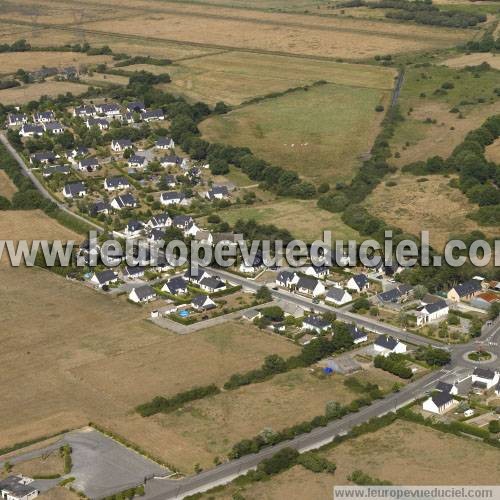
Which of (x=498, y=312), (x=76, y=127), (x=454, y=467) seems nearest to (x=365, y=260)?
(x=498, y=312)

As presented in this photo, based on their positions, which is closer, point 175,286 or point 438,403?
point 438,403

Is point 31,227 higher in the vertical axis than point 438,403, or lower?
higher

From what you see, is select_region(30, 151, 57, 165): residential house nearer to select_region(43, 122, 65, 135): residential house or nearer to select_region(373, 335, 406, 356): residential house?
select_region(43, 122, 65, 135): residential house

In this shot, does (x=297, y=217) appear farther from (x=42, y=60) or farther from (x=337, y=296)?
(x=42, y=60)

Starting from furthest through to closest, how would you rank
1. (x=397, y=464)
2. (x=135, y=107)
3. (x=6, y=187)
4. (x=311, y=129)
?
(x=135, y=107) → (x=311, y=129) → (x=6, y=187) → (x=397, y=464)

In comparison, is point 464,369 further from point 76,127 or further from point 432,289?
point 76,127

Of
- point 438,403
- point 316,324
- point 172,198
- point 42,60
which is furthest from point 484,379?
point 42,60

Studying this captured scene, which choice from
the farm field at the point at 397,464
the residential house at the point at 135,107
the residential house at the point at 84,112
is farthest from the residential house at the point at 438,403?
the residential house at the point at 135,107
